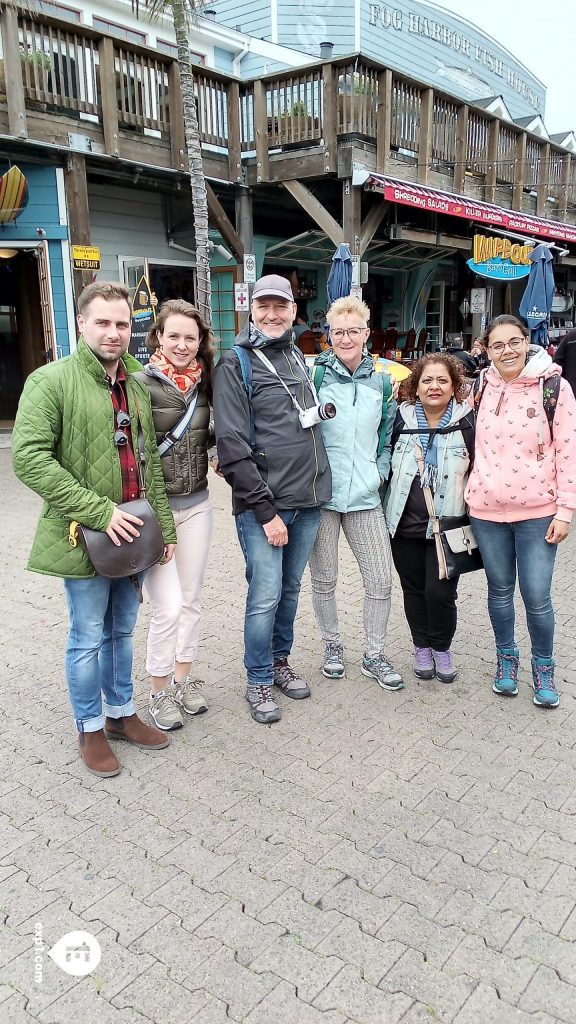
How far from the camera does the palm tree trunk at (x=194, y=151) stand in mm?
8084

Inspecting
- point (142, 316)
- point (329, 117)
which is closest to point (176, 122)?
point (329, 117)

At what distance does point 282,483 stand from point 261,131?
9161 millimetres

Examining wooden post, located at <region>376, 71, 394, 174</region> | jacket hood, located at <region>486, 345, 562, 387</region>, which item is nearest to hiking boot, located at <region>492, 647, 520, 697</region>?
jacket hood, located at <region>486, 345, 562, 387</region>

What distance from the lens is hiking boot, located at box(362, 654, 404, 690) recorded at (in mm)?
3861

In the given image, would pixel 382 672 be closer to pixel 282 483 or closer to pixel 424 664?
pixel 424 664

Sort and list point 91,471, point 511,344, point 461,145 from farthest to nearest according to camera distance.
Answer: point 461,145 < point 511,344 < point 91,471

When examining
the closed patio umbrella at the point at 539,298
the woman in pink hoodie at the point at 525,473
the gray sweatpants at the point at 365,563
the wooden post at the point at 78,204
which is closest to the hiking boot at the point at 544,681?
the woman in pink hoodie at the point at 525,473

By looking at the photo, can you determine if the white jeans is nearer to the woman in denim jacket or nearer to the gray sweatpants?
the gray sweatpants

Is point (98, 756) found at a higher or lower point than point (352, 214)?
lower

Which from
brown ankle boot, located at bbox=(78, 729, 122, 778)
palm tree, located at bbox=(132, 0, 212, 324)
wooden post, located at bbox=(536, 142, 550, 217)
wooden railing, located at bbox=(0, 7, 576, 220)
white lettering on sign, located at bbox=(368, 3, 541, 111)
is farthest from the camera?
white lettering on sign, located at bbox=(368, 3, 541, 111)

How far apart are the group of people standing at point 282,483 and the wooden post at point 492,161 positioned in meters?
11.5

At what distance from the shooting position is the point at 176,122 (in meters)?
10.1

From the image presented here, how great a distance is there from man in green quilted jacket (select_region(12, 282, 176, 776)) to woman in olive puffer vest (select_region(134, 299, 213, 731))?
0.13 metres

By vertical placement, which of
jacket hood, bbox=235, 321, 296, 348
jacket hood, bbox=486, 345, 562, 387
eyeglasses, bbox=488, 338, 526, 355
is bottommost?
jacket hood, bbox=486, 345, 562, 387
